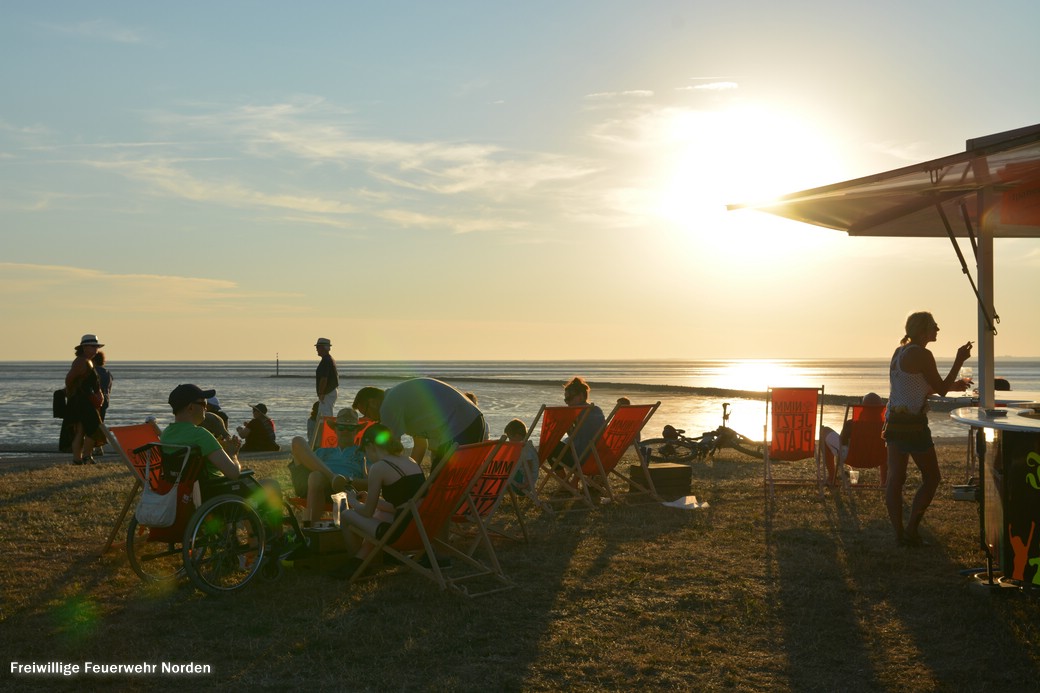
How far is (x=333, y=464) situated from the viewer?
272 inches

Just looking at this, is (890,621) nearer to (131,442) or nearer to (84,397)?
(131,442)

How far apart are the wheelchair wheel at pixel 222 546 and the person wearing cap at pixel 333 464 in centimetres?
103

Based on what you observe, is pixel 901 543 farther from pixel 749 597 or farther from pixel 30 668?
pixel 30 668

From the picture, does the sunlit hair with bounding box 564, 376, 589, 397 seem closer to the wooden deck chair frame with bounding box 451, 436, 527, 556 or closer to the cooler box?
the cooler box

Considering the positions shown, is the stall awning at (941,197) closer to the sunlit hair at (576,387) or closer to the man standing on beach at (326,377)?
the sunlit hair at (576,387)

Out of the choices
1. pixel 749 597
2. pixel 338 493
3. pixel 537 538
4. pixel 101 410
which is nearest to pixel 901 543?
pixel 749 597

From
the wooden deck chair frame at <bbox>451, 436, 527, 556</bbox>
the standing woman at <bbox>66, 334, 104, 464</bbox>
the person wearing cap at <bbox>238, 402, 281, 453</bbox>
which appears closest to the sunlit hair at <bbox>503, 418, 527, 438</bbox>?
the wooden deck chair frame at <bbox>451, 436, 527, 556</bbox>

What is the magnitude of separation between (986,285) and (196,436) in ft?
16.5

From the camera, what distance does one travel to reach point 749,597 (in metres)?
5.27

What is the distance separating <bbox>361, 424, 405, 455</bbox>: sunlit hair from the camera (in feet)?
18.7

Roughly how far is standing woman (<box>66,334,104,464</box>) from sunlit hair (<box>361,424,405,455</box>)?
646 cm

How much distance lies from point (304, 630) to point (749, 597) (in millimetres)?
2511

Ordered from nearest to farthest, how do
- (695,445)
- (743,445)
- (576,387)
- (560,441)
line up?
1. (560,441)
2. (576,387)
3. (695,445)
4. (743,445)

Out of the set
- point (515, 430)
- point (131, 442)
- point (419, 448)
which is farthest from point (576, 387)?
point (131, 442)
